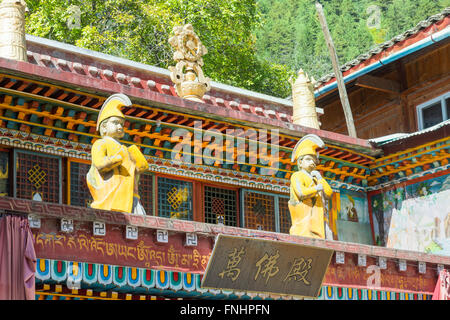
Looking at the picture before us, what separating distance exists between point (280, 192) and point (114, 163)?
14.1 ft

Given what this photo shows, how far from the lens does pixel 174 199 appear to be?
12109 millimetres

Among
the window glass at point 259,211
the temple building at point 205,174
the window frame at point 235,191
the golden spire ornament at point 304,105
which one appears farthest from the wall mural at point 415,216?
the window frame at point 235,191

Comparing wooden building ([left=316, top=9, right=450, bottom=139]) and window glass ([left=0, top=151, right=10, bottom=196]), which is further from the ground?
wooden building ([left=316, top=9, right=450, bottom=139])

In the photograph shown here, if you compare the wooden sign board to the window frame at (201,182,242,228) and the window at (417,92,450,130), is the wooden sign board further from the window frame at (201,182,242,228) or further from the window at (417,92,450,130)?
the window at (417,92,450,130)

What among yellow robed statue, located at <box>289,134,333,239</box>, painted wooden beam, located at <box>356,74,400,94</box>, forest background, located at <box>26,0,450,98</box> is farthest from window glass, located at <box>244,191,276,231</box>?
forest background, located at <box>26,0,450,98</box>

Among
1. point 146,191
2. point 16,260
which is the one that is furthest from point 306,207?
point 16,260

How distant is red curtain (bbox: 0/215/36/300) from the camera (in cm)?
783

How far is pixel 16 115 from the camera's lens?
1062 centimetres

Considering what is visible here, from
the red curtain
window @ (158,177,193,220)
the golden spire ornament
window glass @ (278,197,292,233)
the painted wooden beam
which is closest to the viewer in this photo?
the red curtain

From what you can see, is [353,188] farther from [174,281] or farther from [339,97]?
[174,281]

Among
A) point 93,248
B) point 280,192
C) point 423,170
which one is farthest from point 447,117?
point 93,248

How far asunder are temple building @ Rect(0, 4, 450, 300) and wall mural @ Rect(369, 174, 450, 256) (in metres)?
0.02

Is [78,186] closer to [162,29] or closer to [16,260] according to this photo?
[16,260]

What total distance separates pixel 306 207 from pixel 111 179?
9.31ft
